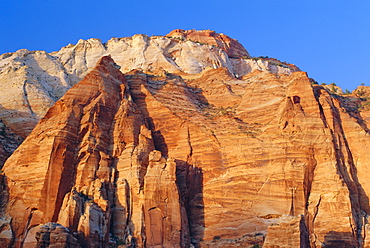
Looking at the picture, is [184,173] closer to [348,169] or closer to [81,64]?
[348,169]

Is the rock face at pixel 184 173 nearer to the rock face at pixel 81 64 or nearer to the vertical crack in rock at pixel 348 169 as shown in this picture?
the vertical crack in rock at pixel 348 169

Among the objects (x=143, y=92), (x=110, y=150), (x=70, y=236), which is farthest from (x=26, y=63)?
(x=70, y=236)

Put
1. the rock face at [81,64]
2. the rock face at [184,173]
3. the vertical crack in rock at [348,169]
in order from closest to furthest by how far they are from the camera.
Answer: the rock face at [184,173]
the vertical crack in rock at [348,169]
the rock face at [81,64]

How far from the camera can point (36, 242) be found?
51688 mm

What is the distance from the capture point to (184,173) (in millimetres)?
62969

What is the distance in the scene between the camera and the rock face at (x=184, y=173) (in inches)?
2232

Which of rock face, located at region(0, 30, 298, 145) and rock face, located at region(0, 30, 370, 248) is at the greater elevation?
rock face, located at region(0, 30, 298, 145)

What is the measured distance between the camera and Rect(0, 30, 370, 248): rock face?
5669 cm

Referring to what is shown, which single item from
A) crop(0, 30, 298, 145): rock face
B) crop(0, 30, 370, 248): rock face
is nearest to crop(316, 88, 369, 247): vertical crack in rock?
crop(0, 30, 370, 248): rock face

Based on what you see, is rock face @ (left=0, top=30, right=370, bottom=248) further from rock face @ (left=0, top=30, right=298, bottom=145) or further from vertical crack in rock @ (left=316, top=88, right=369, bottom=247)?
rock face @ (left=0, top=30, right=298, bottom=145)

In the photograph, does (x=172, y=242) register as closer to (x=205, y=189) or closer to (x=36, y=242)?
(x=205, y=189)

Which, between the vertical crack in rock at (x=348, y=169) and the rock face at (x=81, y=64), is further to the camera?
the rock face at (x=81, y=64)

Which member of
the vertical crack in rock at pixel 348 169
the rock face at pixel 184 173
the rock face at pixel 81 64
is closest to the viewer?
the rock face at pixel 184 173

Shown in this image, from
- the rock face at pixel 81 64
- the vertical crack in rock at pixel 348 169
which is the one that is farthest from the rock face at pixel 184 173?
the rock face at pixel 81 64
